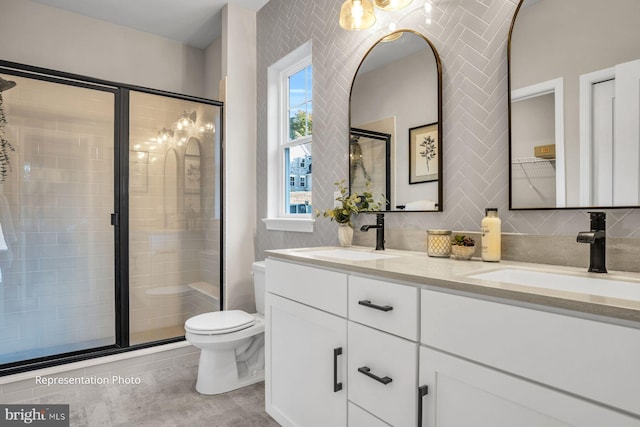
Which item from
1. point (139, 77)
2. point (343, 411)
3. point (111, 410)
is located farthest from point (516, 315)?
point (139, 77)

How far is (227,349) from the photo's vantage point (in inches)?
90.0

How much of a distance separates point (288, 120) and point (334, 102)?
743mm

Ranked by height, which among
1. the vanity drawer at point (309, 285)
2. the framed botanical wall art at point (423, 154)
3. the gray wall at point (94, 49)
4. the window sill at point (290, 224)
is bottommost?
the vanity drawer at point (309, 285)

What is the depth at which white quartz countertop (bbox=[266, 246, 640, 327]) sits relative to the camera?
0.75 m

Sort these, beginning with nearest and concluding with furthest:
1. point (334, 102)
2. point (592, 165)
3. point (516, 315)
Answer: point (516, 315) < point (592, 165) < point (334, 102)

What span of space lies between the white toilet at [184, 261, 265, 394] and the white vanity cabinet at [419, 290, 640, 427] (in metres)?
1.46

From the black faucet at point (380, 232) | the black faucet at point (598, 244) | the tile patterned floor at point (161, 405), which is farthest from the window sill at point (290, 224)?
the black faucet at point (598, 244)

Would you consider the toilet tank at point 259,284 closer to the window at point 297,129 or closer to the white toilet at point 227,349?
the white toilet at point 227,349

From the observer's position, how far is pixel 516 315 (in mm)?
861

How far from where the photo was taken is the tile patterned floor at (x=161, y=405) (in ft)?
6.33

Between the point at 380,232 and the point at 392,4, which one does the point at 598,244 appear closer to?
the point at 380,232

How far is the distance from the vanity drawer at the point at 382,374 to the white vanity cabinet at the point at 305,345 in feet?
0.21

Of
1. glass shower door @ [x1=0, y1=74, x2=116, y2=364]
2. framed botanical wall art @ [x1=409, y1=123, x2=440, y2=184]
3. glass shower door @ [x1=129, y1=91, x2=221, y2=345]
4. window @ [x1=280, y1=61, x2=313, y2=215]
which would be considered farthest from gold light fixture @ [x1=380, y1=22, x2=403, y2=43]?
glass shower door @ [x1=0, y1=74, x2=116, y2=364]

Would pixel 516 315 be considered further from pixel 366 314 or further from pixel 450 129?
pixel 450 129
